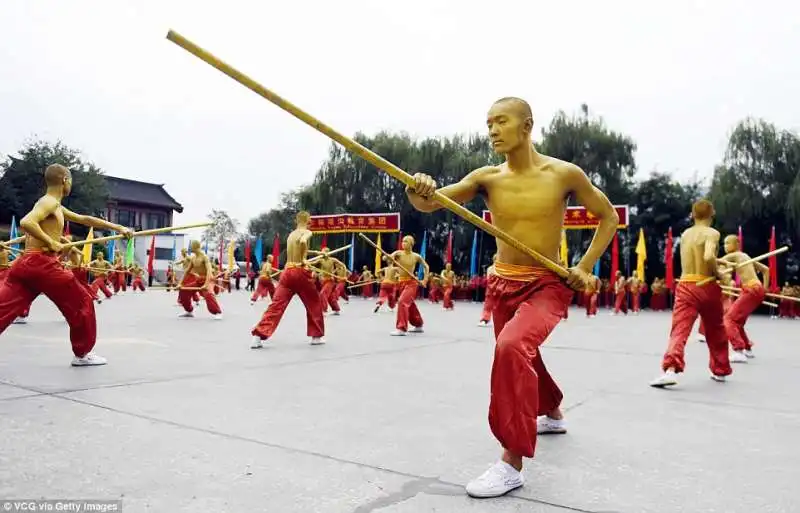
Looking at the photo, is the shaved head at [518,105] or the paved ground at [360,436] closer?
the paved ground at [360,436]

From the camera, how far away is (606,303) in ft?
86.8

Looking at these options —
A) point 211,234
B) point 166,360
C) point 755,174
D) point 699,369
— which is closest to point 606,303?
point 755,174

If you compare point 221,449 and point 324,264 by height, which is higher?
point 324,264

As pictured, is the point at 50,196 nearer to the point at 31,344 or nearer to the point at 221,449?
the point at 31,344

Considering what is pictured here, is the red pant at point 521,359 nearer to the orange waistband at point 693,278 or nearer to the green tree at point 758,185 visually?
the orange waistband at point 693,278

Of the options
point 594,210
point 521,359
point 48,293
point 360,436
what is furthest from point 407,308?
point 521,359

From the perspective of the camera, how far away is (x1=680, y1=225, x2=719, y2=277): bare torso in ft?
20.5

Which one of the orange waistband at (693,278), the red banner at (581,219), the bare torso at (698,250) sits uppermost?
the red banner at (581,219)

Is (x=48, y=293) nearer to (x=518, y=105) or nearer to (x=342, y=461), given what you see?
(x=342, y=461)

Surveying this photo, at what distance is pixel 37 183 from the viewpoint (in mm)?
33844

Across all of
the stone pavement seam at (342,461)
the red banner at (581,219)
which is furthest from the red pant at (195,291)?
the red banner at (581,219)

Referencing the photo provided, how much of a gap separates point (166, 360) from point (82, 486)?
406 cm

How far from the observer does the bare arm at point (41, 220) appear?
5508 millimetres

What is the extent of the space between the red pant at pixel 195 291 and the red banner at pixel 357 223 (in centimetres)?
1648
